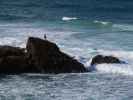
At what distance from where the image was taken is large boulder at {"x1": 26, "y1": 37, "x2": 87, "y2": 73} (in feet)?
109

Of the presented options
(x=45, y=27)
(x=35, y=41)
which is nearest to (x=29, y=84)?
(x=35, y=41)

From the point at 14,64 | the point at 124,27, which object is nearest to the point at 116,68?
the point at 14,64

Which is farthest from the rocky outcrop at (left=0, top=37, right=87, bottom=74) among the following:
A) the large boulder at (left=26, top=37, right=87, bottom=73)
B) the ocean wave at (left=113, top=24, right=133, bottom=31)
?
the ocean wave at (left=113, top=24, right=133, bottom=31)

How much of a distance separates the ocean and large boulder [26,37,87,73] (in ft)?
2.41

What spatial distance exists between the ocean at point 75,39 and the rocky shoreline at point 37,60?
68cm

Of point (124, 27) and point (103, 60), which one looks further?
point (124, 27)

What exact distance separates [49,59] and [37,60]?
0.70 meters

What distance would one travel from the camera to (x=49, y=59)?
33.3 metres

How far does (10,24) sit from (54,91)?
3215cm

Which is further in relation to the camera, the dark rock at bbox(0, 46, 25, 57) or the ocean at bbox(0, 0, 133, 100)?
the dark rock at bbox(0, 46, 25, 57)

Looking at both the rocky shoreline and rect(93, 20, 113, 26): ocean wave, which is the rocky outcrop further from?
rect(93, 20, 113, 26): ocean wave

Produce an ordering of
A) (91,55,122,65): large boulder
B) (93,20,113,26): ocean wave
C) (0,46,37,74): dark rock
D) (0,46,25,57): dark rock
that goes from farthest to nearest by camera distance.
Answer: (93,20,113,26): ocean wave, (91,55,122,65): large boulder, (0,46,25,57): dark rock, (0,46,37,74): dark rock

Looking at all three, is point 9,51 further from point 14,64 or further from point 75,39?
point 75,39

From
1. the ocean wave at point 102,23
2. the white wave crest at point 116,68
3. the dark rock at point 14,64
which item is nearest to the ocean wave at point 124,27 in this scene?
the ocean wave at point 102,23
